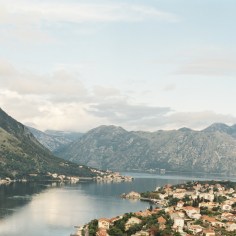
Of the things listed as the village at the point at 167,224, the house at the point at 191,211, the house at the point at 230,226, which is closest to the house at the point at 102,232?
the village at the point at 167,224

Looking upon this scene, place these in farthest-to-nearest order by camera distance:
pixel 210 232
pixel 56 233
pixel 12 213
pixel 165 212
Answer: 1. pixel 12 213
2. pixel 165 212
3. pixel 56 233
4. pixel 210 232

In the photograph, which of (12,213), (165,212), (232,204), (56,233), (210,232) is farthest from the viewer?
(232,204)

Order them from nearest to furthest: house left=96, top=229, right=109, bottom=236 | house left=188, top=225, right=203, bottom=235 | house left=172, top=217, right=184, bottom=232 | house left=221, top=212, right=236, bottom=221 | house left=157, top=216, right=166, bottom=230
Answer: house left=96, top=229, right=109, bottom=236, house left=157, top=216, right=166, bottom=230, house left=172, top=217, right=184, bottom=232, house left=188, top=225, right=203, bottom=235, house left=221, top=212, right=236, bottom=221

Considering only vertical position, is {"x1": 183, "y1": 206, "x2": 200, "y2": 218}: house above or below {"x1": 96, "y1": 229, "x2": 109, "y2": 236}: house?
above

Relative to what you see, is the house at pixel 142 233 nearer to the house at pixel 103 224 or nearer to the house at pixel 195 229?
the house at pixel 103 224

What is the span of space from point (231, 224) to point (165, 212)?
24.8 m

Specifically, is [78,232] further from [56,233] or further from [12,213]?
[12,213]

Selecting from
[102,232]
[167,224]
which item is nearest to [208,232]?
[167,224]

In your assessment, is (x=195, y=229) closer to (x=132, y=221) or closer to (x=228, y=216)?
(x=132, y=221)

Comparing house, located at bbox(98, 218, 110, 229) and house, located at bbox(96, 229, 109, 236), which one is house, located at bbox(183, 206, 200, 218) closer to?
house, located at bbox(98, 218, 110, 229)

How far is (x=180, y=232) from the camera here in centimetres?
12212

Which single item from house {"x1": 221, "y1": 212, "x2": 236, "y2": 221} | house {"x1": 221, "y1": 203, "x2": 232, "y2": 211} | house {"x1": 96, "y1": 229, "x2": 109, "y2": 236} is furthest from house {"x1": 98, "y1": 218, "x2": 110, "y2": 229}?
house {"x1": 221, "y1": 203, "x2": 232, "y2": 211}

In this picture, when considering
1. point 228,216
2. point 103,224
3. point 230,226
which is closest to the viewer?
point 230,226

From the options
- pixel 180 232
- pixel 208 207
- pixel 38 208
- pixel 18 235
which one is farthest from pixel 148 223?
pixel 38 208
